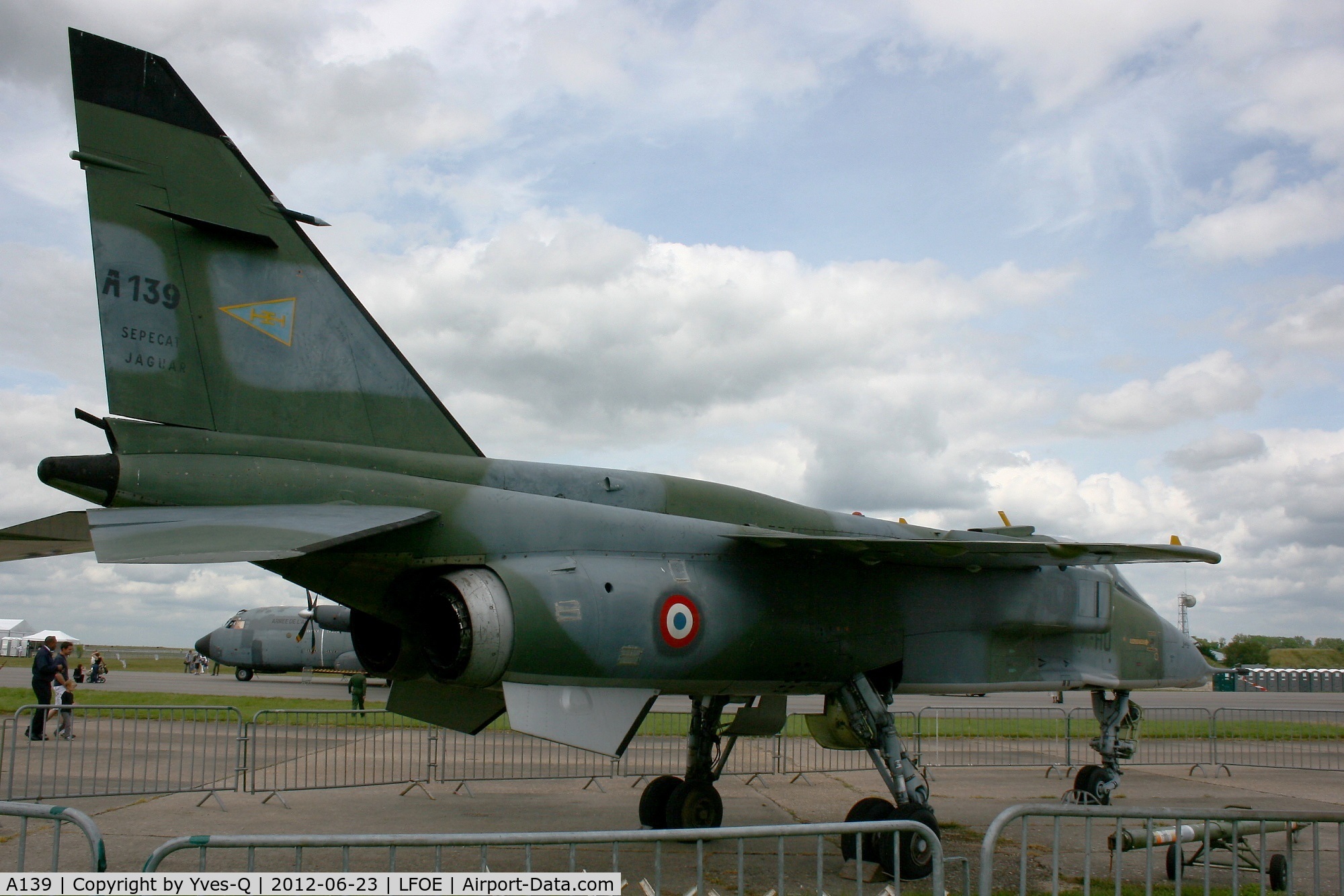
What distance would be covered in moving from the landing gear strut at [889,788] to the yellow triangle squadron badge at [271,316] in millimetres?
4868

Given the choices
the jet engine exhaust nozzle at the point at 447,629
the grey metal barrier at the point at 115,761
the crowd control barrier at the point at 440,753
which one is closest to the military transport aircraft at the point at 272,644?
the crowd control barrier at the point at 440,753

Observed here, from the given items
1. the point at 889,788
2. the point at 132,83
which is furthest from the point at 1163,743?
the point at 132,83

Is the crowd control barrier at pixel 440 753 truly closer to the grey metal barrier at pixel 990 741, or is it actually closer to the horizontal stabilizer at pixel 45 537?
the grey metal barrier at pixel 990 741

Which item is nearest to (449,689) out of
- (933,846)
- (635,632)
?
(635,632)

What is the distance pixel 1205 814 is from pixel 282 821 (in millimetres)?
7496

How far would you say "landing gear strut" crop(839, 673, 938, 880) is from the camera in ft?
22.4

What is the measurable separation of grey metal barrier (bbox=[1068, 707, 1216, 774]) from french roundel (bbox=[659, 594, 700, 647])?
8.31 metres

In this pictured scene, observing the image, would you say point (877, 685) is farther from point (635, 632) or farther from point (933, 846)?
point (933, 846)

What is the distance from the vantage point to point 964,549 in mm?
7008

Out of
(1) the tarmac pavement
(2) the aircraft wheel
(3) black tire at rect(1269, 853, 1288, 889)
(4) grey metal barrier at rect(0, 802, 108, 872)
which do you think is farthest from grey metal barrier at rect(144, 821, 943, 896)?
(1) the tarmac pavement

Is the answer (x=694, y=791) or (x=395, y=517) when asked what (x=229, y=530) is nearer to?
(x=395, y=517)

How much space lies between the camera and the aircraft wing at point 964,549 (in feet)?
22.5

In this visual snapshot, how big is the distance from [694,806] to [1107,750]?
4.23 meters

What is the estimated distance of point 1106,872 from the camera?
7.64 m
